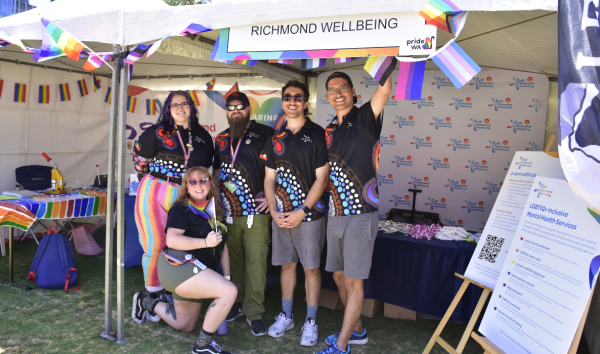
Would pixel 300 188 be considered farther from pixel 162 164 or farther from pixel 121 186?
pixel 121 186

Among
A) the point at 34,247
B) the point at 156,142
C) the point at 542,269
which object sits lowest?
the point at 34,247

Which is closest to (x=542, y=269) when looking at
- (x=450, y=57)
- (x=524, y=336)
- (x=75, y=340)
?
(x=524, y=336)

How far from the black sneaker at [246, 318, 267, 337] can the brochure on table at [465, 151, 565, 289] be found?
1.37 metres

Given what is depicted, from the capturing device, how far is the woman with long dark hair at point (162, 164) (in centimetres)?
283

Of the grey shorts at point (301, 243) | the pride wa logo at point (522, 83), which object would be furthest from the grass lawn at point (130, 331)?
the pride wa logo at point (522, 83)

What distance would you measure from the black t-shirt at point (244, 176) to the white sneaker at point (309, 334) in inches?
32.7

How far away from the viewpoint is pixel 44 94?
481cm

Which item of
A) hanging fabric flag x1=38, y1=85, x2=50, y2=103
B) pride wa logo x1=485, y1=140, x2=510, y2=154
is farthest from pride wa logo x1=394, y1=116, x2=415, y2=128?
hanging fabric flag x1=38, y1=85, x2=50, y2=103

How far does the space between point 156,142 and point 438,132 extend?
10.3 ft

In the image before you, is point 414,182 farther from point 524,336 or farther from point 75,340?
point 75,340

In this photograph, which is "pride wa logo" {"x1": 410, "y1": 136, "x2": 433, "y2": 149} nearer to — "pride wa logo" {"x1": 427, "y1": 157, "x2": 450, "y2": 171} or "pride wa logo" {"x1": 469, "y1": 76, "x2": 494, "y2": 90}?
"pride wa logo" {"x1": 427, "y1": 157, "x2": 450, "y2": 171}

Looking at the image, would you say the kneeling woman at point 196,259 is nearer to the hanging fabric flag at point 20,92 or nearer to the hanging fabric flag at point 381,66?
the hanging fabric flag at point 381,66

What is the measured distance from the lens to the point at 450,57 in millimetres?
1776

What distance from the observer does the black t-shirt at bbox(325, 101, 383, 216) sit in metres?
2.42
